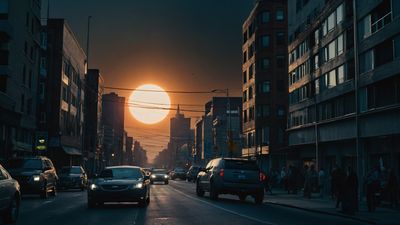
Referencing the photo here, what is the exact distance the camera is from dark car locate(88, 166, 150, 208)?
19.8 metres

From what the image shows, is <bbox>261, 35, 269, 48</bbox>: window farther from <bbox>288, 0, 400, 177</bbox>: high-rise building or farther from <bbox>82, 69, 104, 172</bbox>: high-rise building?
<bbox>82, 69, 104, 172</bbox>: high-rise building

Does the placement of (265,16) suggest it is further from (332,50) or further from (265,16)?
(332,50)

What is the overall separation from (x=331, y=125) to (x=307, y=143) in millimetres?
5962

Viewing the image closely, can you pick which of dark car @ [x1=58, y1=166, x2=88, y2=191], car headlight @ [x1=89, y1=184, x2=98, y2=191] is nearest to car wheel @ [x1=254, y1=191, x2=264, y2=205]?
car headlight @ [x1=89, y1=184, x2=98, y2=191]

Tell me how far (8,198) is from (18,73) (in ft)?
126

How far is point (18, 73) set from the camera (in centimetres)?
5062

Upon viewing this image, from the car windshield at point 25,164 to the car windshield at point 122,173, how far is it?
286 inches

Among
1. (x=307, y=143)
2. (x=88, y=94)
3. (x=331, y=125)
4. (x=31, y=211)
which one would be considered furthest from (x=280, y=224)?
(x=88, y=94)

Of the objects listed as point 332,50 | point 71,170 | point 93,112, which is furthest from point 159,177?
point 93,112

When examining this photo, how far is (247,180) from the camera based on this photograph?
25.7 metres

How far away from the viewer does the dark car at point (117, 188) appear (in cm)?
1975

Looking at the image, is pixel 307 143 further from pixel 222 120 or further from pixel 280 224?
pixel 222 120

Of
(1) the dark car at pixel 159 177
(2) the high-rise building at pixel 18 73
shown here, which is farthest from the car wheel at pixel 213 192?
(1) the dark car at pixel 159 177

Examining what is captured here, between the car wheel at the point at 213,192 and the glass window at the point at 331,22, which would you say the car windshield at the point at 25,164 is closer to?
the car wheel at the point at 213,192
